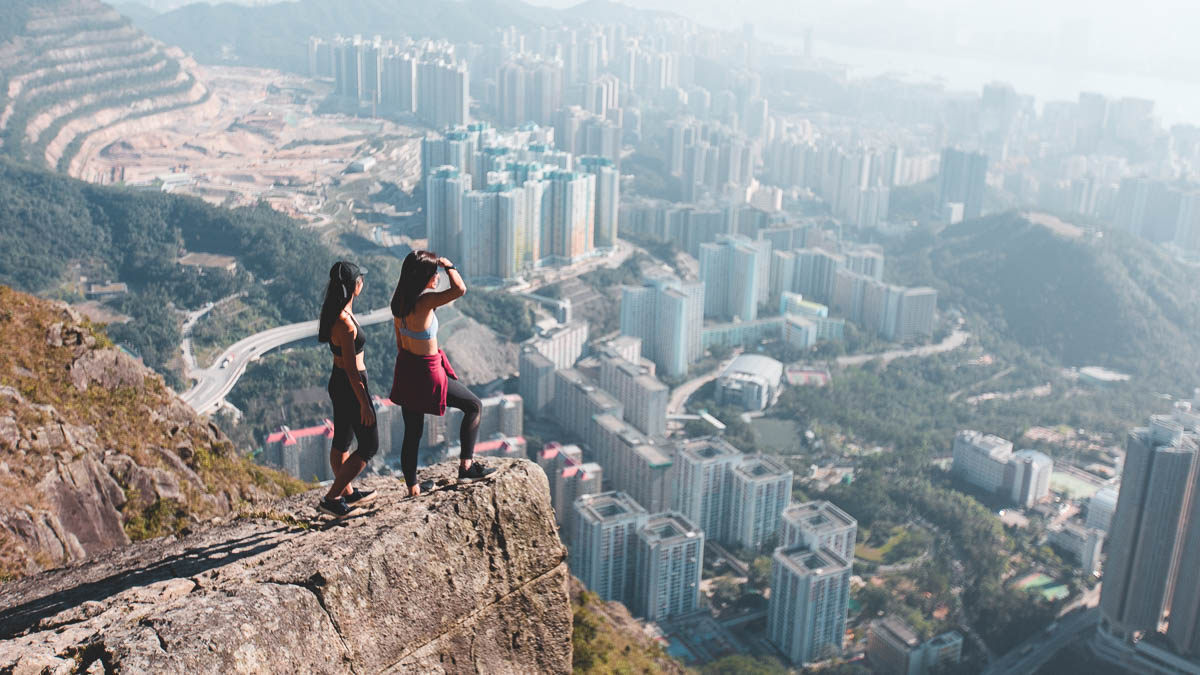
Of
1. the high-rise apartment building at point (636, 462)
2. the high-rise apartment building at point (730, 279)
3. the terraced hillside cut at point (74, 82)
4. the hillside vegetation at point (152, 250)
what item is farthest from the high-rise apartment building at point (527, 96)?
the high-rise apartment building at point (636, 462)

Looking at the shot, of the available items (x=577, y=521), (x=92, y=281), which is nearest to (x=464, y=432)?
(x=577, y=521)

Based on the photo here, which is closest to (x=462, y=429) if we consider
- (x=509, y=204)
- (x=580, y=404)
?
(x=580, y=404)

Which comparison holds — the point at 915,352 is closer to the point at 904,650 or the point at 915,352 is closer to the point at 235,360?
the point at 904,650

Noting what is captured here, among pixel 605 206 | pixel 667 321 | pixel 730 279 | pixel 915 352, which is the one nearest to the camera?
pixel 667 321

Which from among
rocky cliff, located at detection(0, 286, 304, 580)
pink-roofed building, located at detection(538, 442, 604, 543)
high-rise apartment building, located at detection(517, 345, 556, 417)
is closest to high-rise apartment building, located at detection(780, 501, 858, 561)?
pink-roofed building, located at detection(538, 442, 604, 543)

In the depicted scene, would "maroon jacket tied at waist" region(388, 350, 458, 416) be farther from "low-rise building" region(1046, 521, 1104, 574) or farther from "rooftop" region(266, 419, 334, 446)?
"low-rise building" region(1046, 521, 1104, 574)

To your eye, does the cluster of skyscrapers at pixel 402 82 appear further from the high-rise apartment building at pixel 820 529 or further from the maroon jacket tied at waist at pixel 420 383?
the maroon jacket tied at waist at pixel 420 383
